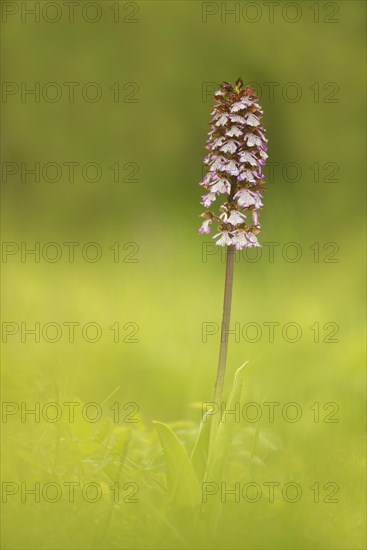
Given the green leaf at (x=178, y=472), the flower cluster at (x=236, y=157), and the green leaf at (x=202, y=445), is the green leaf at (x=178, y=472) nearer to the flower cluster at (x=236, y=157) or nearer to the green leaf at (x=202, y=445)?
the green leaf at (x=202, y=445)

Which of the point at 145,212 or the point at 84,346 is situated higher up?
the point at 145,212

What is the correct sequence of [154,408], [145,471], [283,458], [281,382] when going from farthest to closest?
[154,408]
[281,382]
[283,458]
[145,471]

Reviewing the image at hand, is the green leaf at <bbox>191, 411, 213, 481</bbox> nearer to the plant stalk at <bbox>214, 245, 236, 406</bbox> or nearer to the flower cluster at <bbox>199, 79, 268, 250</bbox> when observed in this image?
the plant stalk at <bbox>214, 245, 236, 406</bbox>

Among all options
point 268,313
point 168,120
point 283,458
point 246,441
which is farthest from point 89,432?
point 168,120

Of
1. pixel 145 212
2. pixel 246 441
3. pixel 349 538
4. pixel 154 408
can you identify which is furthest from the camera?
pixel 145 212

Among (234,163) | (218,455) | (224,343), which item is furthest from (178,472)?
(234,163)

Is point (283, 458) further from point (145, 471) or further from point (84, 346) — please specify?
point (84, 346)

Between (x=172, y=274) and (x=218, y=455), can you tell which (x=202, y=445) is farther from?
(x=172, y=274)
